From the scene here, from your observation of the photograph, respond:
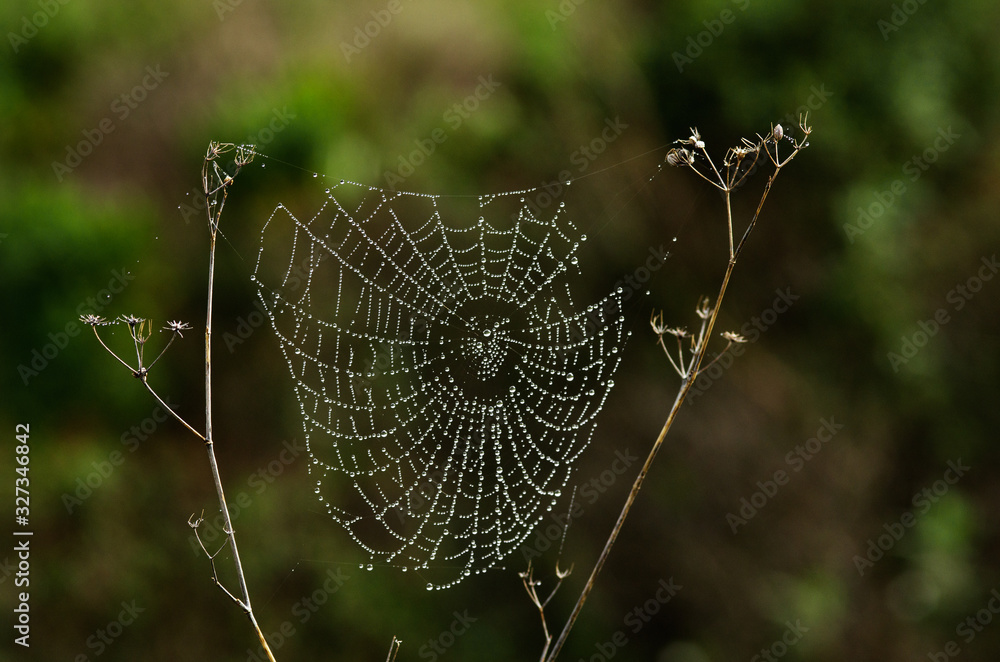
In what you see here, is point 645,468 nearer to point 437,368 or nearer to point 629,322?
point 437,368

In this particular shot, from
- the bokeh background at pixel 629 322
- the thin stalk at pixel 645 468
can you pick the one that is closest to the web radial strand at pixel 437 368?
the bokeh background at pixel 629 322

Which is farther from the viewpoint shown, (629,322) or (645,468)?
(629,322)

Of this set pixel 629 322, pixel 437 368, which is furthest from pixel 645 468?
pixel 629 322

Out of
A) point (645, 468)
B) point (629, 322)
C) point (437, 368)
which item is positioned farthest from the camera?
point (629, 322)

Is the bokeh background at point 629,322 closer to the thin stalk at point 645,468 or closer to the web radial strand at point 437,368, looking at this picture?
the web radial strand at point 437,368

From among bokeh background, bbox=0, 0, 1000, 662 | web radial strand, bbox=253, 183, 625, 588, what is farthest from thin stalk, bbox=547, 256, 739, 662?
bokeh background, bbox=0, 0, 1000, 662

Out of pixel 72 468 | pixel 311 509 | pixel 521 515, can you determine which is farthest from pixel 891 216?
pixel 72 468
